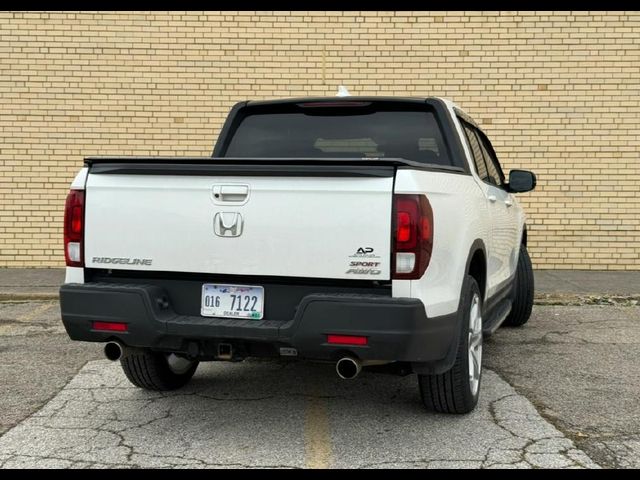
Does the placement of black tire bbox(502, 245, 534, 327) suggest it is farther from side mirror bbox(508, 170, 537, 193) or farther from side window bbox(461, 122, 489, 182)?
side window bbox(461, 122, 489, 182)

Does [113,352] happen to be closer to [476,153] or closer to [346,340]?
[346,340]

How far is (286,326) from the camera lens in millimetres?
3539

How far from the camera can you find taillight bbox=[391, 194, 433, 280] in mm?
3404

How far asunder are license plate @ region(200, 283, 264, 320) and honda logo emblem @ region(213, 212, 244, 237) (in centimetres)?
28

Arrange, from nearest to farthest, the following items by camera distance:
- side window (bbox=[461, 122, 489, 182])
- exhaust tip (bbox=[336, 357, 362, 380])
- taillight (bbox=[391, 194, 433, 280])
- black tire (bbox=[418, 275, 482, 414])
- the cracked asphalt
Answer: taillight (bbox=[391, 194, 433, 280]) → exhaust tip (bbox=[336, 357, 362, 380]) → the cracked asphalt → black tire (bbox=[418, 275, 482, 414]) → side window (bbox=[461, 122, 489, 182])

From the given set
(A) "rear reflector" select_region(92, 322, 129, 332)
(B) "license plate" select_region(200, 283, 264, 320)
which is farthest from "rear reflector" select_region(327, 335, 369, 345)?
(A) "rear reflector" select_region(92, 322, 129, 332)

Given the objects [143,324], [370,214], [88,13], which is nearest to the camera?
[370,214]

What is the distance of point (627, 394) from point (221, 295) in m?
2.92

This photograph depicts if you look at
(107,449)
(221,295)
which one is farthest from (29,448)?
(221,295)

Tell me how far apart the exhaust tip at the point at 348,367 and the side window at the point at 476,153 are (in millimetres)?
2105

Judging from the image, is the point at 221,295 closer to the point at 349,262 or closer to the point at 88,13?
the point at 349,262

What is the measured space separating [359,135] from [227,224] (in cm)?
153

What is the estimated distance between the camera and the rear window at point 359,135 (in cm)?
478

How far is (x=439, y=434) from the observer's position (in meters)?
3.96
